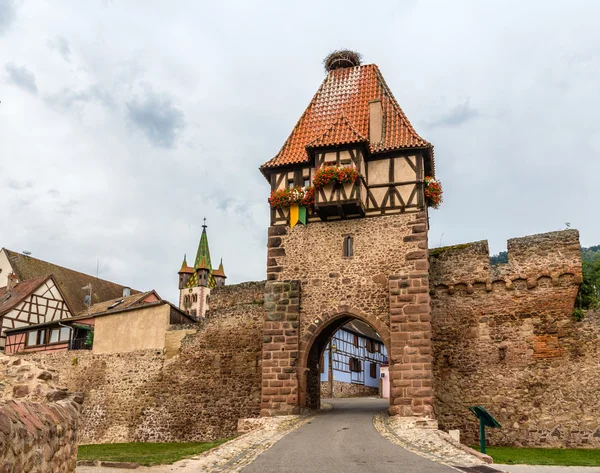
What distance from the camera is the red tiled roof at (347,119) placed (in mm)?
19111

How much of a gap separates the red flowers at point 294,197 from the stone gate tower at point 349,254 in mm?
34

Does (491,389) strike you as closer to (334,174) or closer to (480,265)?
(480,265)

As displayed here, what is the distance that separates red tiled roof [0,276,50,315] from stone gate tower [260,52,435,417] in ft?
74.3

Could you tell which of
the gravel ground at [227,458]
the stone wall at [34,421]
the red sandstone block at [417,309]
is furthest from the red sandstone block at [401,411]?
the stone wall at [34,421]

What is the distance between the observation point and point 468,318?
18875mm

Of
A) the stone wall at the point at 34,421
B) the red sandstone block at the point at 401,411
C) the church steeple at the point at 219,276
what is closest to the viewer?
the stone wall at the point at 34,421

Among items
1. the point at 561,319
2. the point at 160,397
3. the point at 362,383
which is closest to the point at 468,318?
the point at 561,319

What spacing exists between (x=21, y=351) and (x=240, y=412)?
16.8 metres

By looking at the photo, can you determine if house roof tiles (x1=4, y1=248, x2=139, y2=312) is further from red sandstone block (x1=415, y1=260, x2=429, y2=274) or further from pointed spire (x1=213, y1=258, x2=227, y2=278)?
pointed spire (x1=213, y1=258, x2=227, y2=278)

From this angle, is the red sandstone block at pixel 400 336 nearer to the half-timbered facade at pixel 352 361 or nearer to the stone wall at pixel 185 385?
the stone wall at pixel 185 385

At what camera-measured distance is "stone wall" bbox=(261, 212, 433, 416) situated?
56.2ft

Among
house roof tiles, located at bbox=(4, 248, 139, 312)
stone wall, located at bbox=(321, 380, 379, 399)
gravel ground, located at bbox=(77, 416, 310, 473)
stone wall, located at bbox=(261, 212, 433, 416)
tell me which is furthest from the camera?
house roof tiles, located at bbox=(4, 248, 139, 312)

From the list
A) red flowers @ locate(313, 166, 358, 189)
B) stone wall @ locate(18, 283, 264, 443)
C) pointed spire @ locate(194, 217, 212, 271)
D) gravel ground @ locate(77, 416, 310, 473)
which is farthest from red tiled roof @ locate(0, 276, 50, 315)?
pointed spire @ locate(194, 217, 212, 271)

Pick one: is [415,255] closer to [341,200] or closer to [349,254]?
[349,254]
